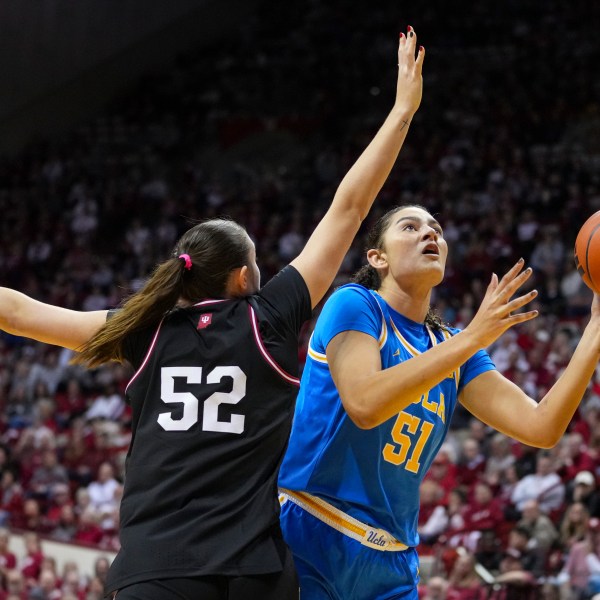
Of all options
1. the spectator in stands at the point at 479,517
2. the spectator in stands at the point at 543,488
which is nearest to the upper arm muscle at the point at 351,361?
the spectator in stands at the point at 479,517

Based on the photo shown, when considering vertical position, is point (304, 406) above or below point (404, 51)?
below

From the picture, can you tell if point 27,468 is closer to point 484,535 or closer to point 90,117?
point 484,535

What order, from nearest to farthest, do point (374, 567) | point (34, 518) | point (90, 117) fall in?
point (374, 567)
point (34, 518)
point (90, 117)

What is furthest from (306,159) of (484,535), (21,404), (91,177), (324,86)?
(484,535)

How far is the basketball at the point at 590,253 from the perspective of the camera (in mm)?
3605

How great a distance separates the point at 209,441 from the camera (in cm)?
300

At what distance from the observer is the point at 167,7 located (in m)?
25.2

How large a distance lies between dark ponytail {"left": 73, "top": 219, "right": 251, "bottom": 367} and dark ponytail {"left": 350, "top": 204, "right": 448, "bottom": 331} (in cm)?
86

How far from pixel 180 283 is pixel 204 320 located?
5.7 inches

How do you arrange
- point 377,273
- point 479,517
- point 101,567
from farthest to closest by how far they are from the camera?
point 101,567, point 479,517, point 377,273

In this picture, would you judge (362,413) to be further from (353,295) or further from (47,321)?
(47,321)

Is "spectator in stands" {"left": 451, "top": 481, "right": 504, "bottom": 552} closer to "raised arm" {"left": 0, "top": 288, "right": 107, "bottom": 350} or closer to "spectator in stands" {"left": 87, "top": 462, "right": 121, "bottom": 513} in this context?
"spectator in stands" {"left": 87, "top": 462, "right": 121, "bottom": 513}

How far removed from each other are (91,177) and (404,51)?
19.3 metres

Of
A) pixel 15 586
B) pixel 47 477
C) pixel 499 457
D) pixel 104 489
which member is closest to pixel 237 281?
pixel 499 457
